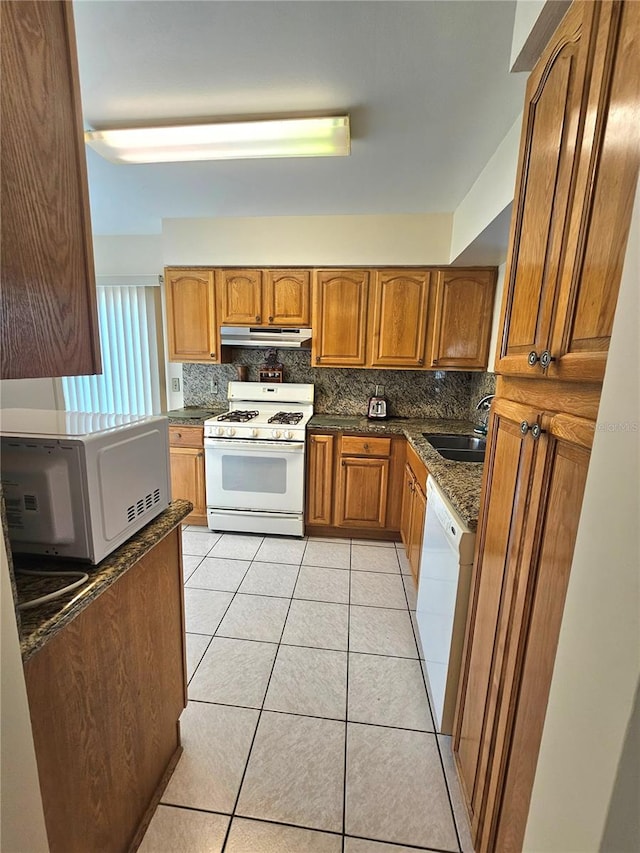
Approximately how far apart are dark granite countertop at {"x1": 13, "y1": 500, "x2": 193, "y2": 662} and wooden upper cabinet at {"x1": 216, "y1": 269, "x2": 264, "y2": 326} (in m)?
2.33

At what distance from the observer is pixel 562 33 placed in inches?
29.3

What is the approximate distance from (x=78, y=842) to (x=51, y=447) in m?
0.92

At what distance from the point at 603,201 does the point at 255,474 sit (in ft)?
8.66

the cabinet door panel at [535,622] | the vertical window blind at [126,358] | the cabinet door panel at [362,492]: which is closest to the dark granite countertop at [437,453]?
the cabinet door panel at [362,492]

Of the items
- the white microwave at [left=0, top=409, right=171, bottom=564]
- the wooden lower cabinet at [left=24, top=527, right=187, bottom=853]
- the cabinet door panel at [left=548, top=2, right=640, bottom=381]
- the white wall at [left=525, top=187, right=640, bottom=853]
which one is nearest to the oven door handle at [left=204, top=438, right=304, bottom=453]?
the wooden lower cabinet at [left=24, top=527, right=187, bottom=853]

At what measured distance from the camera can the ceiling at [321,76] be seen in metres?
1.17

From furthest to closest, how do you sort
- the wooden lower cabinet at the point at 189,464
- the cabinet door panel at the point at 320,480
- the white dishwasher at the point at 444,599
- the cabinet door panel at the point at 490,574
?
the wooden lower cabinet at the point at 189,464, the cabinet door panel at the point at 320,480, the white dishwasher at the point at 444,599, the cabinet door panel at the point at 490,574

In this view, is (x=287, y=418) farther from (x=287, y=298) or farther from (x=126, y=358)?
(x=126, y=358)

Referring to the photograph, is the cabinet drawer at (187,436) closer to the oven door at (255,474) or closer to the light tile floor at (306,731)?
the oven door at (255,474)

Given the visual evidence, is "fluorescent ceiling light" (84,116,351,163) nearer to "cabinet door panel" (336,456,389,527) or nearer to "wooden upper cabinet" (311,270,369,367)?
"wooden upper cabinet" (311,270,369,367)

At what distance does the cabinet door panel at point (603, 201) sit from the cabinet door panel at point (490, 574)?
0.75ft

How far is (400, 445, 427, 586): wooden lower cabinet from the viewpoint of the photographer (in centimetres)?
214

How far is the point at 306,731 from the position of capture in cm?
145

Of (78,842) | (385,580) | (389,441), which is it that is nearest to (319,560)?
(385,580)
